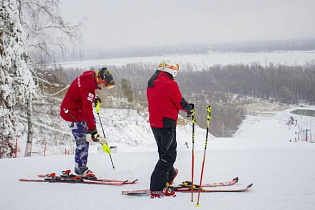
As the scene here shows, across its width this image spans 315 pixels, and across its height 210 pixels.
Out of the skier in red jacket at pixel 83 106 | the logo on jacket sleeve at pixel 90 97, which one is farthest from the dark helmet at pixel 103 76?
the logo on jacket sleeve at pixel 90 97

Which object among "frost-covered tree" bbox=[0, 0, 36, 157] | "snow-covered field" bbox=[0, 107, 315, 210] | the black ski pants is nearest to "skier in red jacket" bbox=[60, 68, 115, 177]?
"snow-covered field" bbox=[0, 107, 315, 210]

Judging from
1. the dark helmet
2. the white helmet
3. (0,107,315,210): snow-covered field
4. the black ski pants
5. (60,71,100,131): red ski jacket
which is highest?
the white helmet

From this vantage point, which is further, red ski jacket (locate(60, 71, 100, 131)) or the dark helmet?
the dark helmet

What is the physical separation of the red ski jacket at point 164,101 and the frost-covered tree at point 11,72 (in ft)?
21.3

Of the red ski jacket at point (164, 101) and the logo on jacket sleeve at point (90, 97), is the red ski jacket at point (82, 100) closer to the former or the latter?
the logo on jacket sleeve at point (90, 97)

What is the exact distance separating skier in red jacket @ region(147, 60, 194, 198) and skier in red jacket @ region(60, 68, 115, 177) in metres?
0.89

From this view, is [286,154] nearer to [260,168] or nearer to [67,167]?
[260,168]

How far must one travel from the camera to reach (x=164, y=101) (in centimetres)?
311

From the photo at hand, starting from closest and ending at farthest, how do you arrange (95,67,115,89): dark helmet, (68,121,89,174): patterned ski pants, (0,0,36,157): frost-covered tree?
(95,67,115,89): dark helmet
(68,121,89,174): patterned ski pants
(0,0,36,157): frost-covered tree

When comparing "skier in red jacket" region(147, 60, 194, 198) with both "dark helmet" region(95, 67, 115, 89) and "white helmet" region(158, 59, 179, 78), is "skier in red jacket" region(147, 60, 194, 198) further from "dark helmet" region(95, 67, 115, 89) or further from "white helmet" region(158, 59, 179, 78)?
"dark helmet" region(95, 67, 115, 89)

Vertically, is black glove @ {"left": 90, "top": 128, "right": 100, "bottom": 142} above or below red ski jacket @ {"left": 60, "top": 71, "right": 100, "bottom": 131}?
below

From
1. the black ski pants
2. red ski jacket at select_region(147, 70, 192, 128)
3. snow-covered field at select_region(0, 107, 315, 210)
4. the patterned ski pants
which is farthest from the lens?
the patterned ski pants

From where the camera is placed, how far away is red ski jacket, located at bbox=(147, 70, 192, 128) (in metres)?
3.06

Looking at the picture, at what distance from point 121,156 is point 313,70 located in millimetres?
128148
